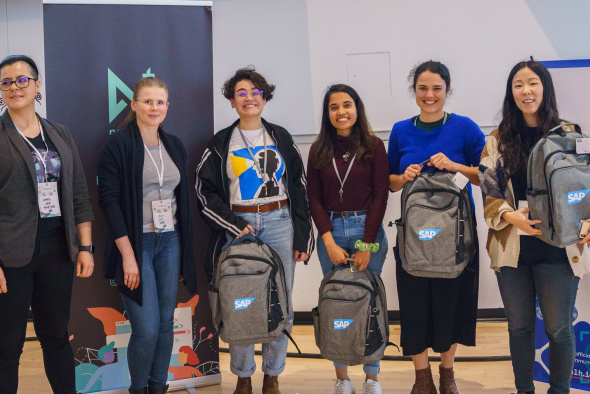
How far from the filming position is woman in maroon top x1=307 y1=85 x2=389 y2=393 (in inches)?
110

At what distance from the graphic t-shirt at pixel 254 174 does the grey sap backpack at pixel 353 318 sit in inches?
21.2

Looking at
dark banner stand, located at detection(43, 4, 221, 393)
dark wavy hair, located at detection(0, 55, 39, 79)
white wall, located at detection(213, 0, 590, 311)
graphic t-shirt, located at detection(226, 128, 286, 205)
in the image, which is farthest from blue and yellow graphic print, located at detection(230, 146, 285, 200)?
white wall, located at detection(213, 0, 590, 311)

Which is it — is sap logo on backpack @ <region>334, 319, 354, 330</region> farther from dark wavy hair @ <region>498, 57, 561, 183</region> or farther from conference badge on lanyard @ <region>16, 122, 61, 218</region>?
conference badge on lanyard @ <region>16, 122, 61, 218</region>

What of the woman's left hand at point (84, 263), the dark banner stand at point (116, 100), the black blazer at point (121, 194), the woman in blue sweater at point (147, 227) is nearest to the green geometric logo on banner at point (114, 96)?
the dark banner stand at point (116, 100)

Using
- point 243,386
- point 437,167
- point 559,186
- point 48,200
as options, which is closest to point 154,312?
point 243,386

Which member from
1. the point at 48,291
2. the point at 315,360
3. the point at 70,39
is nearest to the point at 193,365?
the point at 315,360

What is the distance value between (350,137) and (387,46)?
5.56ft

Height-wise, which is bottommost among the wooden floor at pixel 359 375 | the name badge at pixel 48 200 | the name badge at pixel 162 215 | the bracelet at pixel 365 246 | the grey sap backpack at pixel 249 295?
the wooden floor at pixel 359 375

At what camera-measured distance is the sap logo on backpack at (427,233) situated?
8.62 feet

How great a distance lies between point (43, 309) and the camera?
2406 mm

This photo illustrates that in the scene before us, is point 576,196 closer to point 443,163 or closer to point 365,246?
point 443,163

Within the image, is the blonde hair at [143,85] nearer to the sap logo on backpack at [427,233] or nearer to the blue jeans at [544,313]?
the sap logo on backpack at [427,233]

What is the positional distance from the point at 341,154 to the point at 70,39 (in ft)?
5.22

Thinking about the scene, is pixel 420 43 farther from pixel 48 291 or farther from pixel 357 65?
pixel 48 291
